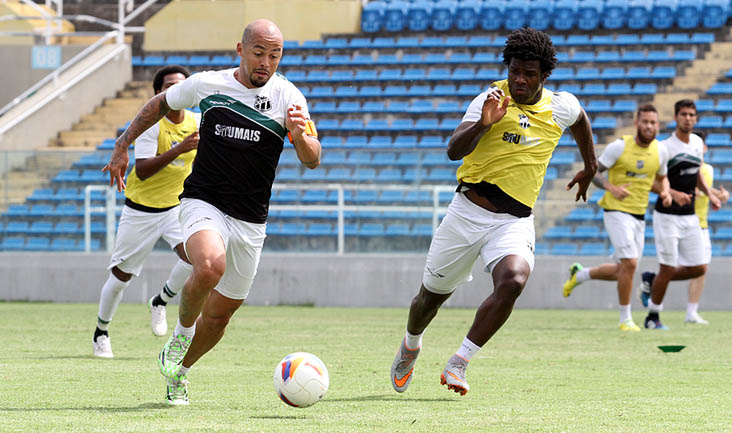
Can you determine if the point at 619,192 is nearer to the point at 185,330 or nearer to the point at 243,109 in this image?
the point at 243,109

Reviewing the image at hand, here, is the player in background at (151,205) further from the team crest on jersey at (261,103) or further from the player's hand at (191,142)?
Answer: the team crest on jersey at (261,103)

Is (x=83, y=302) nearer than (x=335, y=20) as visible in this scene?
Yes

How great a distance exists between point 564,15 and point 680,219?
39.9 ft

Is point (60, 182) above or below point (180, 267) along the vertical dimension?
below

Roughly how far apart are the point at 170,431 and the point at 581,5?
69.7ft

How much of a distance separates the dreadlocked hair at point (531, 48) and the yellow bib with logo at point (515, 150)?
32 cm

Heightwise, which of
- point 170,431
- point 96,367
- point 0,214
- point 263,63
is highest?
point 263,63

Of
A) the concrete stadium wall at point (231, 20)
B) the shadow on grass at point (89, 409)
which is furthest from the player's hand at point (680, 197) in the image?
the concrete stadium wall at point (231, 20)

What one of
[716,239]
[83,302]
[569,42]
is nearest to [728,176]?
[716,239]

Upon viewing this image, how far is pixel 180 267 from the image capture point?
10.5 m

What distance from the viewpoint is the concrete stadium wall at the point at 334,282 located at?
17.2 metres

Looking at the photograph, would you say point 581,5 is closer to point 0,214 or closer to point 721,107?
point 721,107

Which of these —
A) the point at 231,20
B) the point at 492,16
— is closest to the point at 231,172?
the point at 492,16

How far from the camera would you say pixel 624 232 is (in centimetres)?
1299
